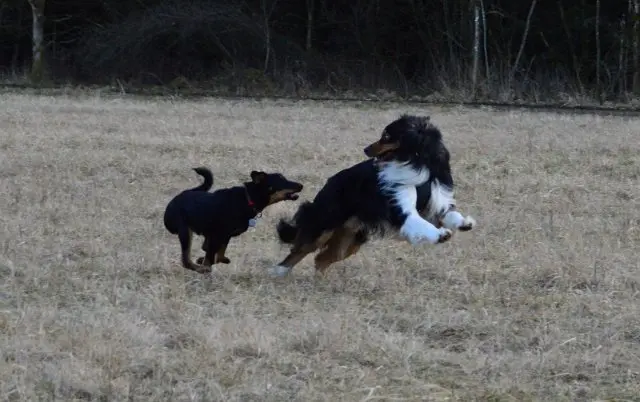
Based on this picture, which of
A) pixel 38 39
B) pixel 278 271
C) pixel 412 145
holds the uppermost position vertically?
pixel 412 145

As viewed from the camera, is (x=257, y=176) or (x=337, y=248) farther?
(x=337, y=248)

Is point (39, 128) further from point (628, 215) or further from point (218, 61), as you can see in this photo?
point (218, 61)

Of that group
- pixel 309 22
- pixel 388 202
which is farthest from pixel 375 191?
pixel 309 22

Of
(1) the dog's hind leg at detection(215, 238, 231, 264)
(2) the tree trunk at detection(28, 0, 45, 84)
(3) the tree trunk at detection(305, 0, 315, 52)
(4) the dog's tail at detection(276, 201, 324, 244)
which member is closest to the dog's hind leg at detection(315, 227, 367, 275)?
(4) the dog's tail at detection(276, 201, 324, 244)

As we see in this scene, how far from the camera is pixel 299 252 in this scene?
23.4ft

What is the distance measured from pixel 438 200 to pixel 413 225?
0.35 m

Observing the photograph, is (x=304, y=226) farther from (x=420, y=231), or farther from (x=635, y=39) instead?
(x=635, y=39)

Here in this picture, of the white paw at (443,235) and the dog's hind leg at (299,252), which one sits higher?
the white paw at (443,235)

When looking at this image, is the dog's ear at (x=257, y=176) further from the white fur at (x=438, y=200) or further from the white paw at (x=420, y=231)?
the white fur at (x=438, y=200)

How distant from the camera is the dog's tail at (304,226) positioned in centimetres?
710

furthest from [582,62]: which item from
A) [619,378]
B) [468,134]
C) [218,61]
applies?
[619,378]

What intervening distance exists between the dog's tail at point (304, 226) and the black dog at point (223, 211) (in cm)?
16

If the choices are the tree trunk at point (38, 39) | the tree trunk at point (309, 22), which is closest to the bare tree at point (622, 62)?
the tree trunk at point (309, 22)

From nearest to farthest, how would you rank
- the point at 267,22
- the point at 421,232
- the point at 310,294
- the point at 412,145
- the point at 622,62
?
the point at 310,294
the point at 421,232
the point at 412,145
the point at 622,62
the point at 267,22
